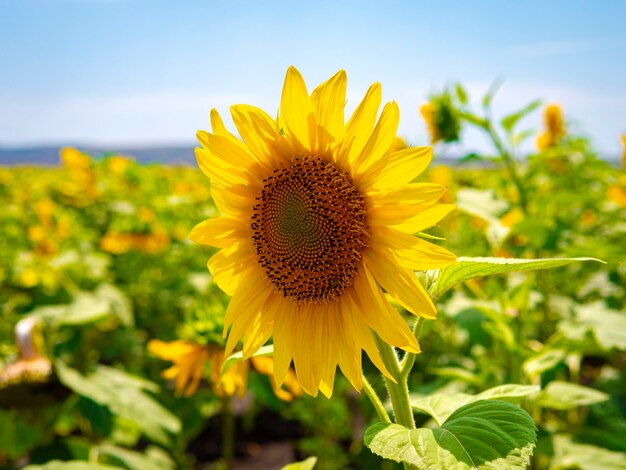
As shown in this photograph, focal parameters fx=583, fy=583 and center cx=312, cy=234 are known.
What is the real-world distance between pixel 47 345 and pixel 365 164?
1698 mm

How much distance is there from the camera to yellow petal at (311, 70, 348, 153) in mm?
1036

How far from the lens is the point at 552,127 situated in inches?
157

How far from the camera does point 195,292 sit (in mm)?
3783

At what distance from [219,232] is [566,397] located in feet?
3.73

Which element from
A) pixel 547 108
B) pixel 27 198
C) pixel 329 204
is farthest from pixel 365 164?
pixel 27 198

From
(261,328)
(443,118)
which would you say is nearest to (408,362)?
(261,328)

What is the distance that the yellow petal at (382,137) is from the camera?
1015mm

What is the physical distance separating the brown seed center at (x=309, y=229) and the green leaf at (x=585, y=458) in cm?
113

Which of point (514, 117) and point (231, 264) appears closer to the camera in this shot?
point (231, 264)

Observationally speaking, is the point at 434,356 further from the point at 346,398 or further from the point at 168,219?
the point at 168,219

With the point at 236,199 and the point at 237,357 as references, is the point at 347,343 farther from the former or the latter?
the point at 236,199

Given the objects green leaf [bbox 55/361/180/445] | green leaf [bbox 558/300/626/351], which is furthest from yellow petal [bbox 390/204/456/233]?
green leaf [bbox 55/361/180/445]

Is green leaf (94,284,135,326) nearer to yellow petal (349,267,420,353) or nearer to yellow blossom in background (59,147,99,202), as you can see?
yellow petal (349,267,420,353)

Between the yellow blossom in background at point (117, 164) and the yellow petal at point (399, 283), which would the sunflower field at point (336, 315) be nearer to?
the yellow petal at point (399, 283)
